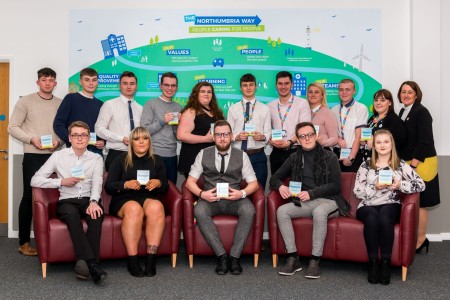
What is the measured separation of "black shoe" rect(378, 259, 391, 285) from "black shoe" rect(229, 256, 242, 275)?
1160 mm

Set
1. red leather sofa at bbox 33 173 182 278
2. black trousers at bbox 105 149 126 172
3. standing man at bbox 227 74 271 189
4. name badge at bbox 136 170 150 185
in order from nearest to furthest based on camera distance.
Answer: red leather sofa at bbox 33 173 182 278
name badge at bbox 136 170 150 185
black trousers at bbox 105 149 126 172
standing man at bbox 227 74 271 189

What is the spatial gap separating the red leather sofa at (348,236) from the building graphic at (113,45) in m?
2.56

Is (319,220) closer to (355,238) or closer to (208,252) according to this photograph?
(355,238)

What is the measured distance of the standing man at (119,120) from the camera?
16.6ft

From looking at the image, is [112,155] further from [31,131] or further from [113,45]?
[113,45]

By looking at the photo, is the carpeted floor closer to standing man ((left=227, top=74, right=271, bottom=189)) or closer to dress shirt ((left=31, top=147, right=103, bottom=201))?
dress shirt ((left=31, top=147, right=103, bottom=201))

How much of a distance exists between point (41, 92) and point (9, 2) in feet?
4.41

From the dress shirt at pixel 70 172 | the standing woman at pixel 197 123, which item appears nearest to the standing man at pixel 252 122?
the standing woman at pixel 197 123

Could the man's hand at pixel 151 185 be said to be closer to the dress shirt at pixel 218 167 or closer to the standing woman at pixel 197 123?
the dress shirt at pixel 218 167

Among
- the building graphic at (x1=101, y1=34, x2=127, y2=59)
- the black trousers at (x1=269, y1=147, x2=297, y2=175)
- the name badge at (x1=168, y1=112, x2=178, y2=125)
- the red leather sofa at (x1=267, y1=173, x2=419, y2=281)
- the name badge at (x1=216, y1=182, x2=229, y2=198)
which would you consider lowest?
the red leather sofa at (x1=267, y1=173, x2=419, y2=281)

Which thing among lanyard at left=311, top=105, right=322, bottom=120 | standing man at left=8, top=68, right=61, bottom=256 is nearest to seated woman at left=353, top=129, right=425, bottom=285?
lanyard at left=311, top=105, right=322, bottom=120

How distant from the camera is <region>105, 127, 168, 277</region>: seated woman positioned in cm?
424

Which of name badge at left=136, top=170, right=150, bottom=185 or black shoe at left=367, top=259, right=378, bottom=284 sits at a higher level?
name badge at left=136, top=170, right=150, bottom=185

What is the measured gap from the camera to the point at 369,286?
398 cm
